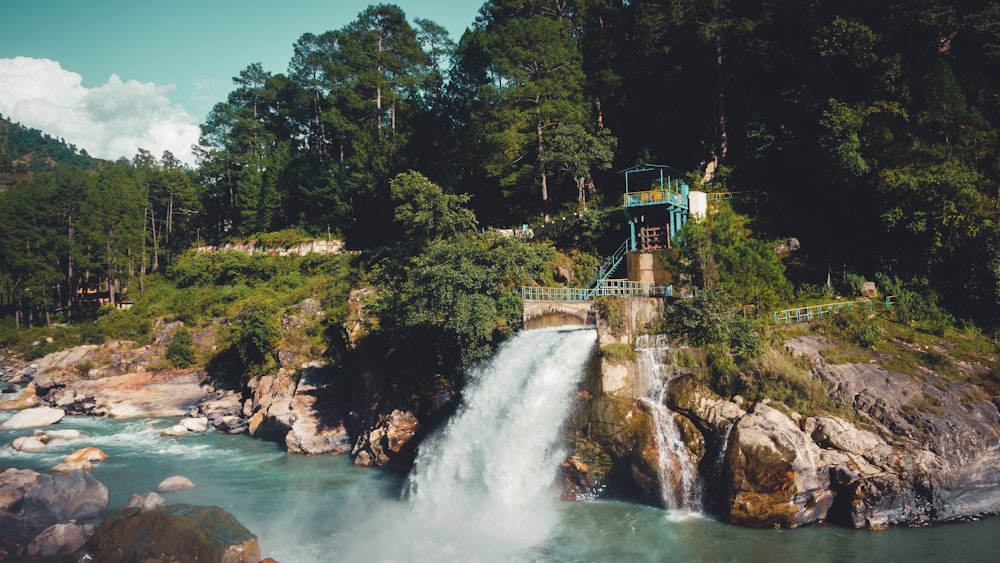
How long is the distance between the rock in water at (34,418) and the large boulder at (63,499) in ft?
56.6

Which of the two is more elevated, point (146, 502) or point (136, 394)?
point (136, 394)

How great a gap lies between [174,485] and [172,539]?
8351 mm

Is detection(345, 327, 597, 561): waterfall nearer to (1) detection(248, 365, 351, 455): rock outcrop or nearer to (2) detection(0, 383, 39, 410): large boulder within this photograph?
(1) detection(248, 365, 351, 455): rock outcrop

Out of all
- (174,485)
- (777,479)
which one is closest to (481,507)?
(777,479)

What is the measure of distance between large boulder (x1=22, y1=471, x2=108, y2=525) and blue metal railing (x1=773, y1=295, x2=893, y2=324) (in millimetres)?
27198

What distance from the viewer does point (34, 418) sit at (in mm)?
36406

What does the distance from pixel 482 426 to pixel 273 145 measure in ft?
185

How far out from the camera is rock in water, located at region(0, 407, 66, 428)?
117 feet

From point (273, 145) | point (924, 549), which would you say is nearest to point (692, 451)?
point (924, 549)

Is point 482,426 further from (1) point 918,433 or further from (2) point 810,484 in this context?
(1) point 918,433

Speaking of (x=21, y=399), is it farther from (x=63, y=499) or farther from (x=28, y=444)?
(x=63, y=499)

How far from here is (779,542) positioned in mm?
18781

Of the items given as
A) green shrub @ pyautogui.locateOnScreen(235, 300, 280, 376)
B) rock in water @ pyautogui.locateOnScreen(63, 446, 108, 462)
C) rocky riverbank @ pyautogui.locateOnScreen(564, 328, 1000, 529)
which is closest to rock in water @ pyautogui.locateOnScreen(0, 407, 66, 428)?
rock in water @ pyautogui.locateOnScreen(63, 446, 108, 462)

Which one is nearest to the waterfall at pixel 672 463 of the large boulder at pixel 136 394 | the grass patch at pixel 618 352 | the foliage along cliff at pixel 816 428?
the foliage along cliff at pixel 816 428
